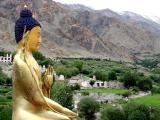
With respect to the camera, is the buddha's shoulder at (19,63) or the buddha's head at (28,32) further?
the buddha's head at (28,32)

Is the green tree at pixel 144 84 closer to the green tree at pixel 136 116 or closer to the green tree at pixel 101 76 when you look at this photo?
the green tree at pixel 101 76

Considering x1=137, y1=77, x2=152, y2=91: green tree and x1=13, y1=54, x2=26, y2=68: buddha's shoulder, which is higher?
x1=13, y1=54, x2=26, y2=68: buddha's shoulder

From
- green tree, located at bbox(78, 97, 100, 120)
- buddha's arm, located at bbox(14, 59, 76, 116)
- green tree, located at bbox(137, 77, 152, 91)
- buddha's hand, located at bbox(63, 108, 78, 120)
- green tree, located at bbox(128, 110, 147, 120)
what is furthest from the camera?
green tree, located at bbox(137, 77, 152, 91)

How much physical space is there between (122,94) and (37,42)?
203 feet

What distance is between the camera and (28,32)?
40.7 feet

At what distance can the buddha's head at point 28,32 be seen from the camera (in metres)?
12.4

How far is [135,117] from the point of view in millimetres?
48812

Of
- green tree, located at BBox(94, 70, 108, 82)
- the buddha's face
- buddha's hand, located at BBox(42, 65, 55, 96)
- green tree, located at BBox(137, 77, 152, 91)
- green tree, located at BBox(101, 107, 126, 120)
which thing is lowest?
green tree, located at BBox(94, 70, 108, 82)

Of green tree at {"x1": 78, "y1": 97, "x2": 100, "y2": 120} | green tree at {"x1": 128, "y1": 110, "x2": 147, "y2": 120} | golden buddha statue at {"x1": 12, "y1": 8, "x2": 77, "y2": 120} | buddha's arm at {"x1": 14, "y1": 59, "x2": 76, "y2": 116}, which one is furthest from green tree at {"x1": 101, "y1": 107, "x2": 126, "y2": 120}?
buddha's arm at {"x1": 14, "y1": 59, "x2": 76, "y2": 116}

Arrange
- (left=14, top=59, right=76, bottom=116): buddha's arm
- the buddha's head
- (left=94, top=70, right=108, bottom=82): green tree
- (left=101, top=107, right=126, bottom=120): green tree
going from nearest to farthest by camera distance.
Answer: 1. (left=14, top=59, right=76, bottom=116): buddha's arm
2. the buddha's head
3. (left=101, top=107, right=126, bottom=120): green tree
4. (left=94, top=70, right=108, bottom=82): green tree

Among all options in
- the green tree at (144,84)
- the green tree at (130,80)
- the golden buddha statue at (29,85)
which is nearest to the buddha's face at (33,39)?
the golden buddha statue at (29,85)

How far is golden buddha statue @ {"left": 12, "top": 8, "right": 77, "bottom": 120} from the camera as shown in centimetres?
1171

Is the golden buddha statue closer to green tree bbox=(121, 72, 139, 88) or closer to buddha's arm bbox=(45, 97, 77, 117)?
buddha's arm bbox=(45, 97, 77, 117)

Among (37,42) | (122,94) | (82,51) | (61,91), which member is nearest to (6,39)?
(82,51)
